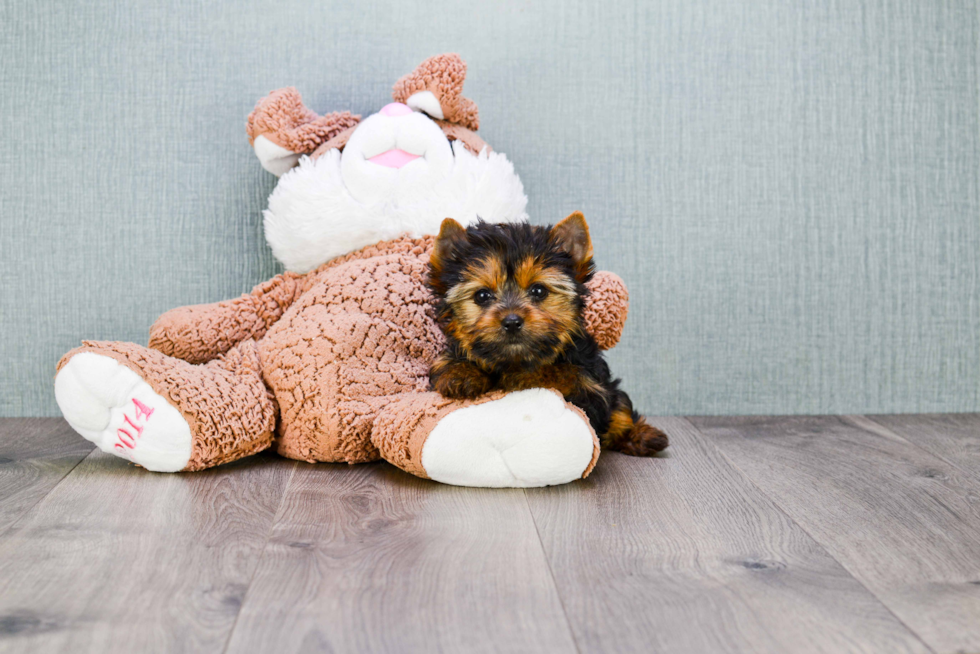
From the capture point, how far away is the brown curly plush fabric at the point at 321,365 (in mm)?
1570

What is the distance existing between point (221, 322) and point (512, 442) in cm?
81

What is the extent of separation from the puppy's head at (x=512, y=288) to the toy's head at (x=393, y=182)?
0.36m

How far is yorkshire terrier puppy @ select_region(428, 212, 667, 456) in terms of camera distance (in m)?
1.42

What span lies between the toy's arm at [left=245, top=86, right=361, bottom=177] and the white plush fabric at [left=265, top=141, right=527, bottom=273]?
2.5 inches

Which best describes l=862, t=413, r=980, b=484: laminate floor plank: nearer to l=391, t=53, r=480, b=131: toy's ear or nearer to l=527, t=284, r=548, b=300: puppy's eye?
l=527, t=284, r=548, b=300: puppy's eye

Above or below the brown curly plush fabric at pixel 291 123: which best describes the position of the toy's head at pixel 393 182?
below

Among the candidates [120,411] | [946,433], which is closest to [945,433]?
[946,433]

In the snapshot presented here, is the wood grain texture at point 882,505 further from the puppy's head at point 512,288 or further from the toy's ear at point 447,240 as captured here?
the toy's ear at point 447,240

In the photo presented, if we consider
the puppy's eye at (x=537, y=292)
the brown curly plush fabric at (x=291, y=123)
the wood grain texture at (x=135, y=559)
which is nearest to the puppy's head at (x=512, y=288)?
the puppy's eye at (x=537, y=292)

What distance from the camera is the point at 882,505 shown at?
1469 millimetres

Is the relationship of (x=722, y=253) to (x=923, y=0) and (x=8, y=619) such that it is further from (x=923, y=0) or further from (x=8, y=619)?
(x=8, y=619)

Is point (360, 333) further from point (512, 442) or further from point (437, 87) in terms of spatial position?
point (437, 87)

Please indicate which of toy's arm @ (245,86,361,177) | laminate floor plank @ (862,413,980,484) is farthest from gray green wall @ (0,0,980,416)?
toy's arm @ (245,86,361,177)


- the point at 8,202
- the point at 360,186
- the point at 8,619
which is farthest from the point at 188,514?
the point at 8,202
